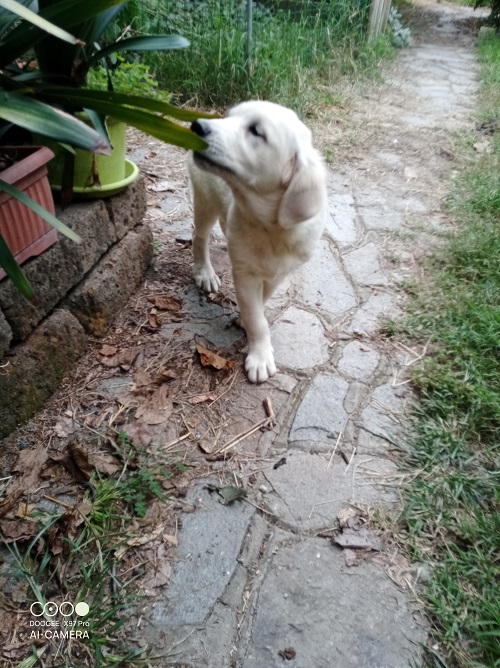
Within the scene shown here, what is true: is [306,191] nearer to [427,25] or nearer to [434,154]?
[434,154]

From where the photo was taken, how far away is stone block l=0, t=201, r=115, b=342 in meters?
1.83

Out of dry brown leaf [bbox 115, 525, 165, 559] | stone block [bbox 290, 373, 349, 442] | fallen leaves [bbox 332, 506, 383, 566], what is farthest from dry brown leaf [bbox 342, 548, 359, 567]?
dry brown leaf [bbox 115, 525, 165, 559]

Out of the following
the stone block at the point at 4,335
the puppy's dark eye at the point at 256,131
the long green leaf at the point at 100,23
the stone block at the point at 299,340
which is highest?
the long green leaf at the point at 100,23

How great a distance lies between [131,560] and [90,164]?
1517 mm

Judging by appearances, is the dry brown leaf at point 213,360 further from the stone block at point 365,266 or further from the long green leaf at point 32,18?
the long green leaf at point 32,18

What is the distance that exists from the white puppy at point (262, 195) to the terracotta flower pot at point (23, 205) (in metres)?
0.54

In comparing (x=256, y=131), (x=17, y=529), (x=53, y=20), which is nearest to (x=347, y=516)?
(x=17, y=529)

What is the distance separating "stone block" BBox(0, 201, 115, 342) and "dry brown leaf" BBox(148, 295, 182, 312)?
1.23 ft

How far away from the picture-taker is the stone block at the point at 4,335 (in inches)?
69.8

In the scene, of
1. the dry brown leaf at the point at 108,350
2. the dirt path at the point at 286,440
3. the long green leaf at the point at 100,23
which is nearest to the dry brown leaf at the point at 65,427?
the dirt path at the point at 286,440

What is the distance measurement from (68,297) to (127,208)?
22.1 inches

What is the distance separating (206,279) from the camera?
8.94 ft

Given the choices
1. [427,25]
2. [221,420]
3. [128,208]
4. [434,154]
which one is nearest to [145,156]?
[128,208]

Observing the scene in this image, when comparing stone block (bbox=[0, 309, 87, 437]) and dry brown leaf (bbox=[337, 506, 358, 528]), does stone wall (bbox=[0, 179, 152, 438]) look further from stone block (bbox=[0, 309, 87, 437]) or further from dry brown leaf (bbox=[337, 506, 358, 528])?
dry brown leaf (bbox=[337, 506, 358, 528])
